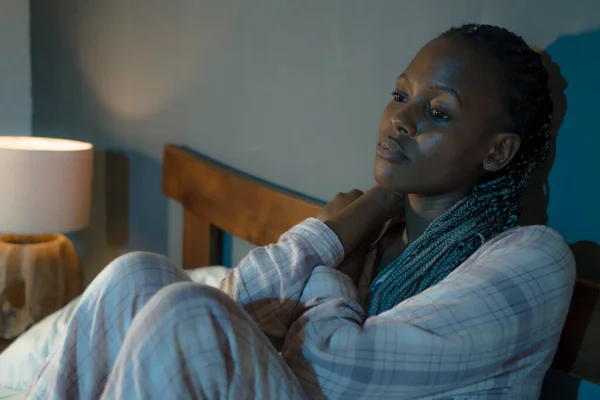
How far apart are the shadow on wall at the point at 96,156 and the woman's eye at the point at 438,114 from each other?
1223 mm

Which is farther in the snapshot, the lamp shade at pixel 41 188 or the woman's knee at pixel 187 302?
the lamp shade at pixel 41 188

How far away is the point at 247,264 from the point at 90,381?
29 cm

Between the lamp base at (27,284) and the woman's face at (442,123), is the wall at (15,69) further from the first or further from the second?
the woman's face at (442,123)

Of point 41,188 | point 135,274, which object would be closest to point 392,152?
point 135,274

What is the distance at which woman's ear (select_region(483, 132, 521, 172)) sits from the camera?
908 millimetres

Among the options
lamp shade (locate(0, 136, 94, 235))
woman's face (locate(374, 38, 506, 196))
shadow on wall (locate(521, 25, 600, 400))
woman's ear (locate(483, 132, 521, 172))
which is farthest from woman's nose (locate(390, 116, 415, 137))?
lamp shade (locate(0, 136, 94, 235))

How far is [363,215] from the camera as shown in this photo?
1.09 m

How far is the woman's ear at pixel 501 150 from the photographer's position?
2.98ft

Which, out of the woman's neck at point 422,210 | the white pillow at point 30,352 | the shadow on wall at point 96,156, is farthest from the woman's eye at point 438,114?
the shadow on wall at point 96,156

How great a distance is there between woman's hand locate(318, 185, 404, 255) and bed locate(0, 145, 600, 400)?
0.23m

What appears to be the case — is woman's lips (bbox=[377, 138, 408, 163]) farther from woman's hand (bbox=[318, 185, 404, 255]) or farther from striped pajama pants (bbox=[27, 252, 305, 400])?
striped pajama pants (bbox=[27, 252, 305, 400])

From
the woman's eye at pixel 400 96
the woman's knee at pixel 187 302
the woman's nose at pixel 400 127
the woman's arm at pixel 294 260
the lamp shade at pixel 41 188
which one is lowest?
the lamp shade at pixel 41 188

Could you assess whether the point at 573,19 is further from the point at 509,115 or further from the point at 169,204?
the point at 169,204

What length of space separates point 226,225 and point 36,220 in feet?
1.92
